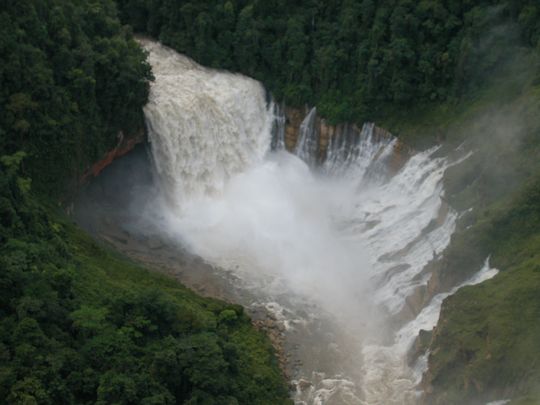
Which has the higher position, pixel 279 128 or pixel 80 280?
pixel 279 128

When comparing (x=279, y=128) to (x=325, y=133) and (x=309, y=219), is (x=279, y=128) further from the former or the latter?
(x=309, y=219)

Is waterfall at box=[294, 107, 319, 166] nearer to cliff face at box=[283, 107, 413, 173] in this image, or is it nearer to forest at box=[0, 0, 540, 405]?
cliff face at box=[283, 107, 413, 173]

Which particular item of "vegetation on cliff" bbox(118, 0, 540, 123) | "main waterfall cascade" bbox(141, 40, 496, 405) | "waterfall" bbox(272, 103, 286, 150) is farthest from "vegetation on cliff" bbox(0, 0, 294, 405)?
"waterfall" bbox(272, 103, 286, 150)

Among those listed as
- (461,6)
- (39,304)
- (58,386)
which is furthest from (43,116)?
(461,6)

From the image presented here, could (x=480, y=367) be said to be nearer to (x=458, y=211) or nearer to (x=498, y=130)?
(x=458, y=211)

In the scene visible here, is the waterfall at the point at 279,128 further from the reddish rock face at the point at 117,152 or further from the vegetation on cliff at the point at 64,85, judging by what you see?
the vegetation on cliff at the point at 64,85

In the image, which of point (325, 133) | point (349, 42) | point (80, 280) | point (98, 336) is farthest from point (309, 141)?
point (98, 336)

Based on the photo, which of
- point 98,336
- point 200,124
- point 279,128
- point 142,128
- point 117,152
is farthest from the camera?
point 279,128
